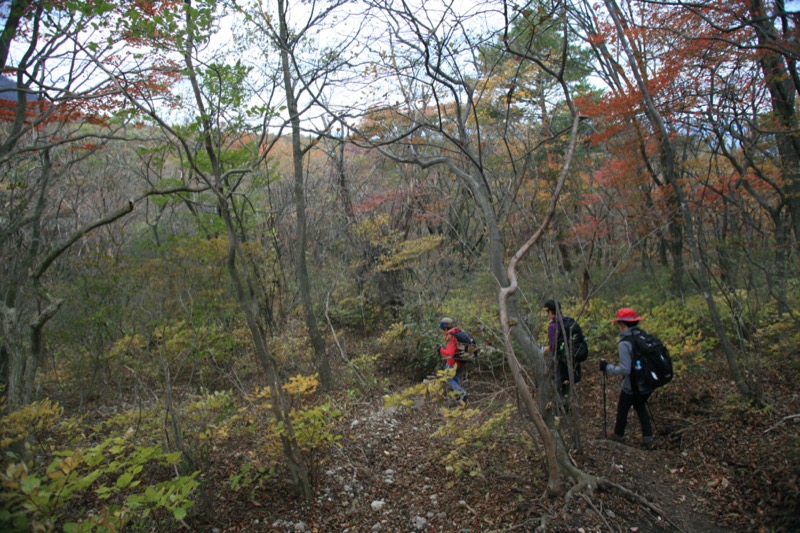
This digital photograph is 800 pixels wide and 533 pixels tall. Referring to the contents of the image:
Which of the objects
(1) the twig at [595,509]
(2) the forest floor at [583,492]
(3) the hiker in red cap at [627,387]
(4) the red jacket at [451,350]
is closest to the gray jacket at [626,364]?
(3) the hiker in red cap at [627,387]

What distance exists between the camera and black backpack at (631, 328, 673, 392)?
4.54 m

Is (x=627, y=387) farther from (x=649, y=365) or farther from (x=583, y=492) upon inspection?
(x=583, y=492)

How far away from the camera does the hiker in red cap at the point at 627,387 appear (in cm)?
462

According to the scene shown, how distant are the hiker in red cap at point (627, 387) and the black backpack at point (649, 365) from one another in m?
0.04

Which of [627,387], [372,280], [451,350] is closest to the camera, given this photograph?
[627,387]

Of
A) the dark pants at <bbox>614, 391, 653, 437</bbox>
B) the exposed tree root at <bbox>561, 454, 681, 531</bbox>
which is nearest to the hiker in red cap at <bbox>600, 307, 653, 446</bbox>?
the dark pants at <bbox>614, 391, 653, 437</bbox>

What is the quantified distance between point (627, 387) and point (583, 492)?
1673 millimetres

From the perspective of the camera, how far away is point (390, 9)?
401cm

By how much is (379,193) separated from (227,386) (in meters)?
7.33

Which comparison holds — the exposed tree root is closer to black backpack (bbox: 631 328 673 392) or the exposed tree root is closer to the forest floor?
the forest floor

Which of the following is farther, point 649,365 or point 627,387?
point 627,387

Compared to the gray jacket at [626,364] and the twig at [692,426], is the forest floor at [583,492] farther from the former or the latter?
the gray jacket at [626,364]

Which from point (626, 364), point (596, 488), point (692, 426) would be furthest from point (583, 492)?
point (692, 426)

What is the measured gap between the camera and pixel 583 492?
340 centimetres
